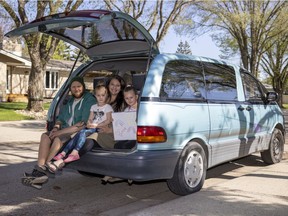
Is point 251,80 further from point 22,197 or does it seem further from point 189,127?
point 22,197

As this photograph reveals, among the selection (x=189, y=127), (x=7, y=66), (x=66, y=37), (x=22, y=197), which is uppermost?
(x=7, y=66)

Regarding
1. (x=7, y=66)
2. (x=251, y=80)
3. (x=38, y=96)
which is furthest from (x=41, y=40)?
(x=251, y=80)

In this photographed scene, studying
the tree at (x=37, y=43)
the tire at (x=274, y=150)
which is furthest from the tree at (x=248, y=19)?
the tire at (x=274, y=150)

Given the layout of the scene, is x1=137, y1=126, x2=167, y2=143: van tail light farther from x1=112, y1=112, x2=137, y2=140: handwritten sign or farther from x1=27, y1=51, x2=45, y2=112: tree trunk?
x1=27, y1=51, x2=45, y2=112: tree trunk

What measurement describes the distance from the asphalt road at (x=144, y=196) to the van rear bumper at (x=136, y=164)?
1.26 ft

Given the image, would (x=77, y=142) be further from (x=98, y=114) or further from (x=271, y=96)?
(x=271, y=96)

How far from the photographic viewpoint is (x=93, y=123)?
5.58m

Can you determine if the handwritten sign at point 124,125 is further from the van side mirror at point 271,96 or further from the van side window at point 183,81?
the van side mirror at point 271,96

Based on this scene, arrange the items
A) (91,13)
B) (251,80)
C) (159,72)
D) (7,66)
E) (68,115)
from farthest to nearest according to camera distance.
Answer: (7,66) < (251,80) < (68,115) < (159,72) < (91,13)

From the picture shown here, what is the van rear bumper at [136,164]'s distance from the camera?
4.71 meters

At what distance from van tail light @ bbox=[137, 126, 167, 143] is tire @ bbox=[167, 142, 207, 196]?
0.54 meters

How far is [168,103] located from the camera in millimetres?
4926

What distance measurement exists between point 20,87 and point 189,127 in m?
30.3

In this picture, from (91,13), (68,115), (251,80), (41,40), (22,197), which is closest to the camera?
(91,13)
